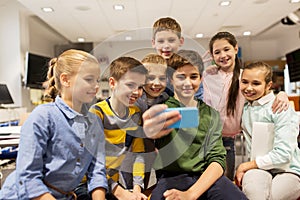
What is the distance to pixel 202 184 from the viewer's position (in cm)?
103

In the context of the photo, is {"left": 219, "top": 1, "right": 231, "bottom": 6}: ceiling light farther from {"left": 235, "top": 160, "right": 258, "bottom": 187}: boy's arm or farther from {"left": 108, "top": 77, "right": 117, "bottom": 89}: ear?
{"left": 108, "top": 77, "right": 117, "bottom": 89}: ear

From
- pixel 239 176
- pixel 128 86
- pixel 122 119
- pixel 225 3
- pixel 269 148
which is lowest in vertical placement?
pixel 239 176

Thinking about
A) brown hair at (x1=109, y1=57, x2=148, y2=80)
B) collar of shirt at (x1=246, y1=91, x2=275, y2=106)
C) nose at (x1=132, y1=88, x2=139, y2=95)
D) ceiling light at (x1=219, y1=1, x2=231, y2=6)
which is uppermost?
ceiling light at (x1=219, y1=1, x2=231, y2=6)

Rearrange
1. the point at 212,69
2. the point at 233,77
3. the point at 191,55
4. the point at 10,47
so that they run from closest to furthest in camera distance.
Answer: the point at 191,55, the point at 212,69, the point at 233,77, the point at 10,47

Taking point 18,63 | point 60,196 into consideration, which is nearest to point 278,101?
point 60,196

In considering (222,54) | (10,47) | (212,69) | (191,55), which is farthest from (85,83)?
(10,47)

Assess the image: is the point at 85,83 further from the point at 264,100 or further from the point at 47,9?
the point at 47,9

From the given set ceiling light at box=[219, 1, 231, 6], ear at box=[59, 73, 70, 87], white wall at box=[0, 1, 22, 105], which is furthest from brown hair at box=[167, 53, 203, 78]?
white wall at box=[0, 1, 22, 105]

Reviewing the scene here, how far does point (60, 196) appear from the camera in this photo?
0.94m

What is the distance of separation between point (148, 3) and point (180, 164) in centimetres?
351

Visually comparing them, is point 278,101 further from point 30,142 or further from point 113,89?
point 30,142

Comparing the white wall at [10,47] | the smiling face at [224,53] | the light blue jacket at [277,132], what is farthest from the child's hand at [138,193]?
the white wall at [10,47]

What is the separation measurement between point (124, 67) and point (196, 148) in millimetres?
391

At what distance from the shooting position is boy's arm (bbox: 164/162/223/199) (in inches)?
39.3
